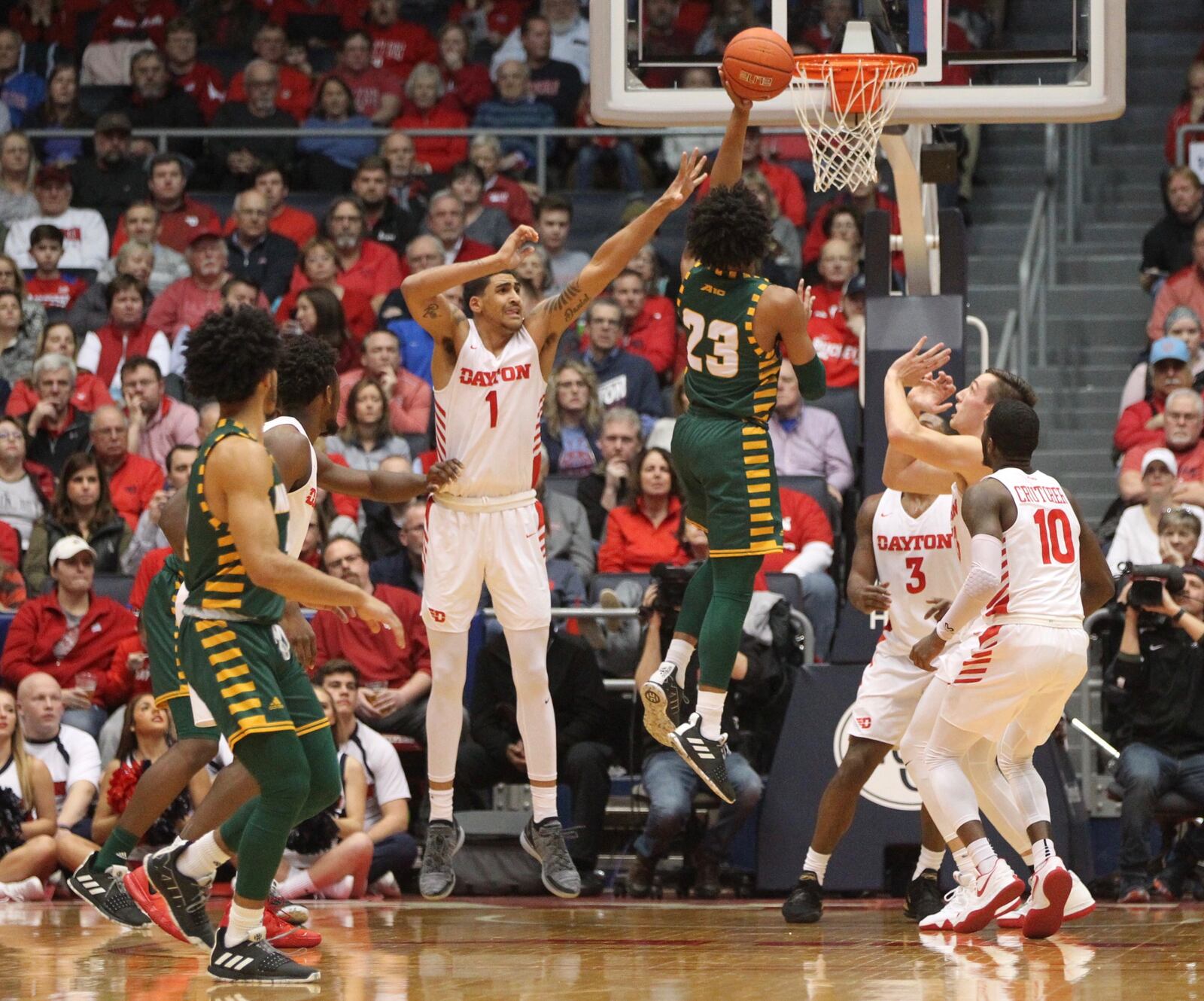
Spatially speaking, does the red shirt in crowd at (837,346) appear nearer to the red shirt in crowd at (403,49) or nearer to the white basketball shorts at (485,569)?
the white basketball shorts at (485,569)

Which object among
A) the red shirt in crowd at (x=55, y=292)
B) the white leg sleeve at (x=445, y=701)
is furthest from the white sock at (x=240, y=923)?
the red shirt in crowd at (x=55, y=292)

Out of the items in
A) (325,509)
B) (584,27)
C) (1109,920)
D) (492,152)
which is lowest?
(1109,920)

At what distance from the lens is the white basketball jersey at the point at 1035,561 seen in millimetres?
8328

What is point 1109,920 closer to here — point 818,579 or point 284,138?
point 818,579

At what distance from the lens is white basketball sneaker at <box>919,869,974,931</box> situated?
8.69 m

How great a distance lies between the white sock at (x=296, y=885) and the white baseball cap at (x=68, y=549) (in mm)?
2430

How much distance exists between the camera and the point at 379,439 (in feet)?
43.2

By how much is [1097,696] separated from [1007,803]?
4.51 m

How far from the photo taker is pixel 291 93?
696 inches

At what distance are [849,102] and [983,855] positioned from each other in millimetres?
3498

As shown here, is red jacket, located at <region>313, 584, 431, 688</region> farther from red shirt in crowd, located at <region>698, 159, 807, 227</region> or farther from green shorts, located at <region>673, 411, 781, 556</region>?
red shirt in crowd, located at <region>698, 159, 807, 227</region>

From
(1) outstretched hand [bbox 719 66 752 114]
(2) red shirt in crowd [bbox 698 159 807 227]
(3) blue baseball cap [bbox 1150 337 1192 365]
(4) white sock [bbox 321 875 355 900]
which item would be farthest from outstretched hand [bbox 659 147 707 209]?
(2) red shirt in crowd [bbox 698 159 807 227]

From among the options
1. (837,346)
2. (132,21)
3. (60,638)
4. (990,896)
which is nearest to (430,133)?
(132,21)

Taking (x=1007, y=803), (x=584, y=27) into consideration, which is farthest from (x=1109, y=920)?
(x=584, y=27)
